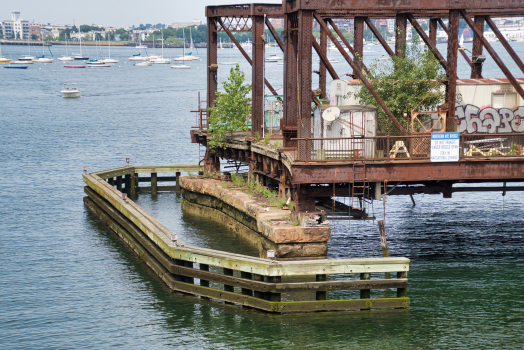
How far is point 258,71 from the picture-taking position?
39969 mm

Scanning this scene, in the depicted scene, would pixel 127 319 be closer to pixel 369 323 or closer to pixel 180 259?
pixel 180 259

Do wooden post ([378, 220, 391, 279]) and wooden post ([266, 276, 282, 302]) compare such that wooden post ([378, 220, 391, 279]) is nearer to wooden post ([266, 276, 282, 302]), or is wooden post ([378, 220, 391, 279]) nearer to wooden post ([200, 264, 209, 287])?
wooden post ([266, 276, 282, 302])

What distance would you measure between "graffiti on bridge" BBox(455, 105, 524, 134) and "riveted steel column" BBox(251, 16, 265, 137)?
10.4 m

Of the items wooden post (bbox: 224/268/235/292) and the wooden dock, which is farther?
wooden post (bbox: 224/268/235/292)

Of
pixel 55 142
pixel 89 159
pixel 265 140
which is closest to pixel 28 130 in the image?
pixel 55 142

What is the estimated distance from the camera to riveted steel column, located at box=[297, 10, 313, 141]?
97.1 feet

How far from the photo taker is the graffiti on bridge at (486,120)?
117ft

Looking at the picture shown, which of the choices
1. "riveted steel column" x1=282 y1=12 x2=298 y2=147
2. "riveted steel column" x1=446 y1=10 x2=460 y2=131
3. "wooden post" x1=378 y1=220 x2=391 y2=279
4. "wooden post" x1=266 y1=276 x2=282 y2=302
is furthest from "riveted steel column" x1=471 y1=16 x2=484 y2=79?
"wooden post" x1=266 y1=276 x2=282 y2=302

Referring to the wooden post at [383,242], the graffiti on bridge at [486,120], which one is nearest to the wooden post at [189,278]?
the wooden post at [383,242]

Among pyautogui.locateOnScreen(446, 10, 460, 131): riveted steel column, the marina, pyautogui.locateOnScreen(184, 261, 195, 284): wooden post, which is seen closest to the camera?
the marina

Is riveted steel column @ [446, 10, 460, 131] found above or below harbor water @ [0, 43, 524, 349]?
above

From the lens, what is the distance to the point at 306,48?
29734mm

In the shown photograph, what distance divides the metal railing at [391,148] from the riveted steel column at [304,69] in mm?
765

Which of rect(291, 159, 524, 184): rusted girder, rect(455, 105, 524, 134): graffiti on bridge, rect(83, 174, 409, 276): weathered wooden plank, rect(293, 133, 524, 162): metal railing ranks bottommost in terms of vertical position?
rect(83, 174, 409, 276): weathered wooden plank
